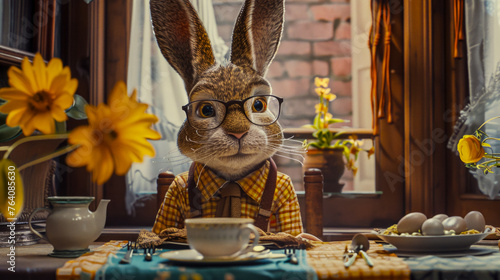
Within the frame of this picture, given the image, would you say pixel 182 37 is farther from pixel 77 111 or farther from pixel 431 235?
pixel 431 235

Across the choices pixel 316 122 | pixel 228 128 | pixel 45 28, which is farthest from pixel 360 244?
pixel 45 28

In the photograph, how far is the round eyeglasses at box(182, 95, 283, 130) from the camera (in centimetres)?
111

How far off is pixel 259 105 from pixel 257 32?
171 mm

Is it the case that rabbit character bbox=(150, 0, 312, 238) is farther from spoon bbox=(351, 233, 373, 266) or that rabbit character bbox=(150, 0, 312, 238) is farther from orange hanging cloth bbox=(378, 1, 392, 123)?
orange hanging cloth bbox=(378, 1, 392, 123)

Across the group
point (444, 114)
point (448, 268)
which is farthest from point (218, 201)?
point (444, 114)

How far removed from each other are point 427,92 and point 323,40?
41cm

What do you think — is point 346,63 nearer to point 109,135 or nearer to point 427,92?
point 427,92

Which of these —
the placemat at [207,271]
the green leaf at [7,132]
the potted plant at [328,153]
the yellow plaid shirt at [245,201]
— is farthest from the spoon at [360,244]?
the potted plant at [328,153]

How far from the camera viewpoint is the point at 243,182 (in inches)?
43.6

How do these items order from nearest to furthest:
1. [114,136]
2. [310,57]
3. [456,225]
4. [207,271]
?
1. [114,136]
2. [207,271]
3. [456,225]
4. [310,57]

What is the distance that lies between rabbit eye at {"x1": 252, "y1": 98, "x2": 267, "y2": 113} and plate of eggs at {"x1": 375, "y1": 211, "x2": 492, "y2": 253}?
40 centimetres

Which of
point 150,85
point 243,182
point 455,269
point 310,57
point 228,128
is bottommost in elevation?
point 455,269

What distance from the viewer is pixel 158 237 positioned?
37.3 inches

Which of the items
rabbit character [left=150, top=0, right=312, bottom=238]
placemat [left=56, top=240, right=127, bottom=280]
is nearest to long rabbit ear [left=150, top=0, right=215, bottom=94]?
rabbit character [left=150, top=0, right=312, bottom=238]
